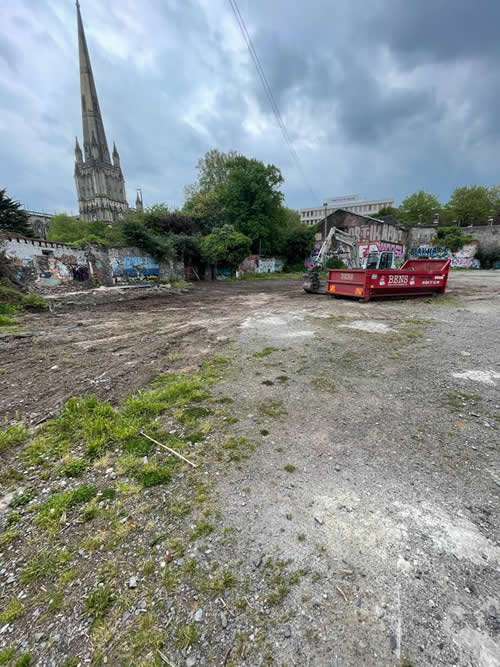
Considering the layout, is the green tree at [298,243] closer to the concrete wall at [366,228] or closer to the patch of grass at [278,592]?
the concrete wall at [366,228]

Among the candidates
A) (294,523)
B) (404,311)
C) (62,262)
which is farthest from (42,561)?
(62,262)

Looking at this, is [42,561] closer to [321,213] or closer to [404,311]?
[404,311]

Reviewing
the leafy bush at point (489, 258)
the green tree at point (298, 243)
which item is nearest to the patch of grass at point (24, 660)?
the green tree at point (298, 243)

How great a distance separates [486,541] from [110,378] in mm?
4275

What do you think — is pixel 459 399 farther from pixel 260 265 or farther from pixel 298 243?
pixel 298 243

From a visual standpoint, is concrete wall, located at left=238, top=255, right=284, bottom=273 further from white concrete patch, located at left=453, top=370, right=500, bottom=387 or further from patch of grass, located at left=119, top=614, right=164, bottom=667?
patch of grass, located at left=119, top=614, right=164, bottom=667

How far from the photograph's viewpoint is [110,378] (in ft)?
13.3

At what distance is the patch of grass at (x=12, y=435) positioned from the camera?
2629 millimetres

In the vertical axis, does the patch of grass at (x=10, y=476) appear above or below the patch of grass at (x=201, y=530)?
above

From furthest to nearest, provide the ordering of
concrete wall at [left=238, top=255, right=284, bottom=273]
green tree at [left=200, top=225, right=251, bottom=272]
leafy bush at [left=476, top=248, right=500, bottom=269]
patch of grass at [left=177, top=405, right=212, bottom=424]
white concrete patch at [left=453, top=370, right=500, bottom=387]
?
leafy bush at [left=476, top=248, right=500, bottom=269]
concrete wall at [left=238, top=255, right=284, bottom=273]
green tree at [left=200, top=225, right=251, bottom=272]
white concrete patch at [left=453, top=370, right=500, bottom=387]
patch of grass at [left=177, top=405, right=212, bottom=424]

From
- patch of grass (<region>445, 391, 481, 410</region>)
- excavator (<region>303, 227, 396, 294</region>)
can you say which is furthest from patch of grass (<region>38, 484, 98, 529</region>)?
excavator (<region>303, 227, 396, 294</region>)

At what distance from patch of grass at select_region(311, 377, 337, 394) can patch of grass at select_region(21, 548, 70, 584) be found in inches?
116

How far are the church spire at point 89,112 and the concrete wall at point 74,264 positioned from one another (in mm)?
70974

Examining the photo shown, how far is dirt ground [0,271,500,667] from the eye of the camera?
4.27ft
